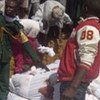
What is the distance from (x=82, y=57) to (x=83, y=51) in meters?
0.04

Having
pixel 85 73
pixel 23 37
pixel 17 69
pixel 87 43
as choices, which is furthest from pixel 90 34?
pixel 17 69

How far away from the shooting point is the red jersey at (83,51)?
11.2 feet

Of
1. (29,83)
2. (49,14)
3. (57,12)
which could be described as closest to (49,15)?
(49,14)

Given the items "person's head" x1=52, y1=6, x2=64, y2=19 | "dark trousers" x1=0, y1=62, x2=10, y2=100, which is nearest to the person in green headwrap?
"dark trousers" x1=0, y1=62, x2=10, y2=100

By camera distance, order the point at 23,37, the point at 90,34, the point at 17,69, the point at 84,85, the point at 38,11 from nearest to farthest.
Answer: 1. the point at 90,34
2. the point at 84,85
3. the point at 23,37
4. the point at 17,69
5. the point at 38,11

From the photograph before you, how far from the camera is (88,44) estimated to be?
3400mm

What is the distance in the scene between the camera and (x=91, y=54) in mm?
3416

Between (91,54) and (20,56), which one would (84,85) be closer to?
(91,54)

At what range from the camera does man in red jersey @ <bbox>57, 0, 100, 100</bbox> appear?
3.39 m

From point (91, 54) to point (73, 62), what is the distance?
0.18m

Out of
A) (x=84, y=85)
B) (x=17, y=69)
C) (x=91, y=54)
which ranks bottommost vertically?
(x=17, y=69)

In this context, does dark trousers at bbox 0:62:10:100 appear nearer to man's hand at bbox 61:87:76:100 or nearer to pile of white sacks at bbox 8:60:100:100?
pile of white sacks at bbox 8:60:100:100

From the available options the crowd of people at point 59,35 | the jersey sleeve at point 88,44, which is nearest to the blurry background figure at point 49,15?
the crowd of people at point 59,35

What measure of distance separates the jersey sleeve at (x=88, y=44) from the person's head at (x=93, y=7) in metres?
0.13
